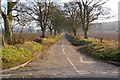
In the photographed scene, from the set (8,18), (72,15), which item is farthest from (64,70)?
(72,15)

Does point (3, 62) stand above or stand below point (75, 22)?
below

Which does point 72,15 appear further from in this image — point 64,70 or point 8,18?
point 64,70

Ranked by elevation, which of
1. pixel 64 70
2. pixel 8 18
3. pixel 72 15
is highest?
pixel 72 15

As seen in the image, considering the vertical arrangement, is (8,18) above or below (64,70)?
above

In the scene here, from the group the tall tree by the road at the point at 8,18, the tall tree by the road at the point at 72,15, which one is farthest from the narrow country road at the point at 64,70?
the tall tree by the road at the point at 72,15

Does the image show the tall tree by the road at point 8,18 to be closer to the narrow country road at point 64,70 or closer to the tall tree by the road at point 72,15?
the narrow country road at point 64,70

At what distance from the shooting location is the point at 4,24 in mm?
14008

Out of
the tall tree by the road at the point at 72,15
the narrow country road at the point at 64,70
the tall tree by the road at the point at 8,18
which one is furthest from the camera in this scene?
the tall tree by the road at the point at 72,15

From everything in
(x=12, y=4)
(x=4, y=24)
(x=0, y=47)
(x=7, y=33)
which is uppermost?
(x=12, y=4)

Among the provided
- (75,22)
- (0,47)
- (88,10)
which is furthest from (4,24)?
(75,22)

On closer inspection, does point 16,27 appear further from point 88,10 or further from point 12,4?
point 88,10

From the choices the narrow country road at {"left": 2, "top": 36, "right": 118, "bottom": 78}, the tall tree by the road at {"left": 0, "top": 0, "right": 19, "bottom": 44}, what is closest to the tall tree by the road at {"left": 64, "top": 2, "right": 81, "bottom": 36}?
the tall tree by the road at {"left": 0, "top": 0, "right": 19, "bottom": 44}

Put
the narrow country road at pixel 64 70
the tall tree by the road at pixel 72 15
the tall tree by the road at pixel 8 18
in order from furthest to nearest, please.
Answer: the tall tree by the road at pixel 72 15, the tall tree by the road at pixel 8 18, the narrow country road at pixel 64 70

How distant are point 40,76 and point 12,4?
11742mm
